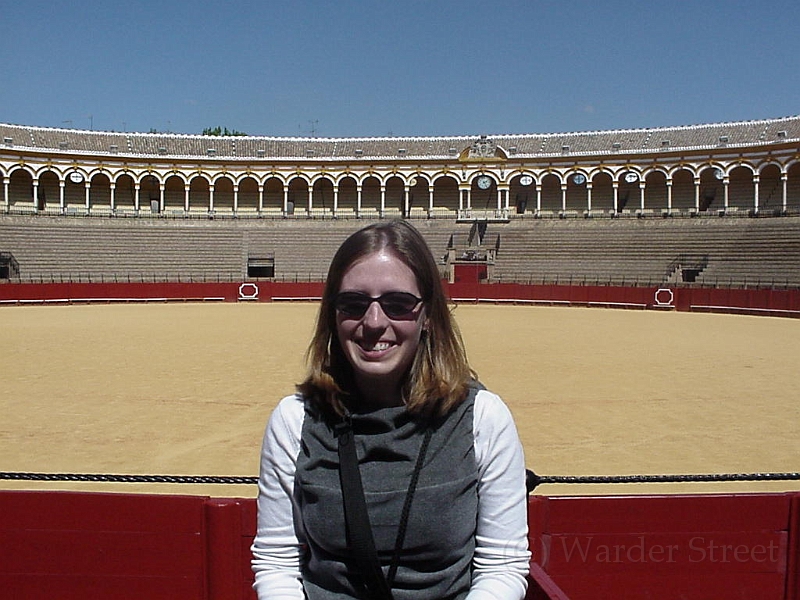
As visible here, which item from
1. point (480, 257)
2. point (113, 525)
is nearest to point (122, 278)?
point (480, 257)

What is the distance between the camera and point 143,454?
6500 millimetres

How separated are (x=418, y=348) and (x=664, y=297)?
2942 centimetres

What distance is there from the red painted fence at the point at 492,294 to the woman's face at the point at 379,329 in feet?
90.5

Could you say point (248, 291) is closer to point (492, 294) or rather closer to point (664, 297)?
point (492, 294)

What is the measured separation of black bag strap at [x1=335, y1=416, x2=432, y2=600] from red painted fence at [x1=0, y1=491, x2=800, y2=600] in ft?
4.50

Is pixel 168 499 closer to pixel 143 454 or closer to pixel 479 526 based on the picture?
pixel 479 526

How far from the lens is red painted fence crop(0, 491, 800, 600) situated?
3.10m

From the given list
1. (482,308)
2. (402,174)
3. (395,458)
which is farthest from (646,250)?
(395,458)

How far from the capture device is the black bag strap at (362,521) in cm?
181

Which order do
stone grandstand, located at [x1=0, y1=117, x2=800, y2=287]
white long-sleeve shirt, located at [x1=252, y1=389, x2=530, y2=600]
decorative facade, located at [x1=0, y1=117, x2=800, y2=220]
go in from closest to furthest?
white long-sleeve shirt, located at [x1=252, y1=389, x2=530, y2=600]
stone grandstand, located at [x1=0, y1=117, x2=800, y2=287]
decorative facade, located at [x1=0, y1=117, x2=800, y2=220]

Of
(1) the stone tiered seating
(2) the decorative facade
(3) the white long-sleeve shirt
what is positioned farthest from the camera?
(2) the decorative facade

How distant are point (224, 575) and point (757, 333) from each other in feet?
63.0

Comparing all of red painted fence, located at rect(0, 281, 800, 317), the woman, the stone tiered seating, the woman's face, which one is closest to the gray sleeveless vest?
the woman

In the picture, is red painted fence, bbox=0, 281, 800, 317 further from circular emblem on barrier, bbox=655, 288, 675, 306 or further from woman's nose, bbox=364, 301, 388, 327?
woman's nose, bbox=364, 301, 388, 327
